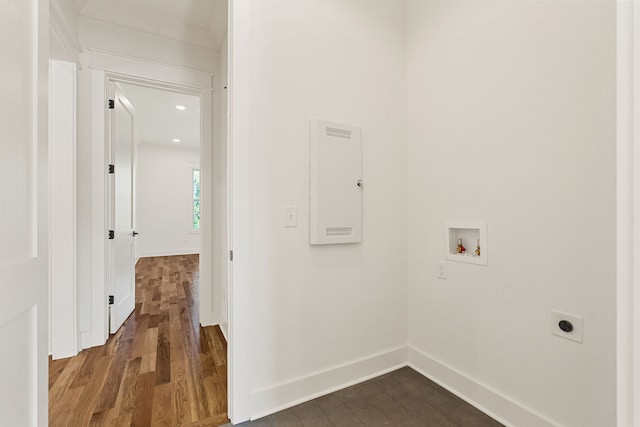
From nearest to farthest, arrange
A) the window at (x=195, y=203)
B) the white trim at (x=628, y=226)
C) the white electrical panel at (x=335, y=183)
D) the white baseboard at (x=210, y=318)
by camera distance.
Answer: the white trim at (x=628, y=226) → the white electrical panel at (x=335, y=183) → the white baseboard at (x=210, y=318) → the window at (x=195, y=203)

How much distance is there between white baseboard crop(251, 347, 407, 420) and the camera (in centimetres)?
164

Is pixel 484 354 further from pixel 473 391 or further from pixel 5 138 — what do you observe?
pixel 5 138

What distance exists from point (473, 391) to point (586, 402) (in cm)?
56

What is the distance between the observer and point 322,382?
5.98 feet

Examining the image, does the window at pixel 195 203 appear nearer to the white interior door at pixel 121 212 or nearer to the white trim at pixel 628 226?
the white interior door at pixel 121 212

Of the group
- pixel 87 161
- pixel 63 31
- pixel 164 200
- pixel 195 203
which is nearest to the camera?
pixel 63 31

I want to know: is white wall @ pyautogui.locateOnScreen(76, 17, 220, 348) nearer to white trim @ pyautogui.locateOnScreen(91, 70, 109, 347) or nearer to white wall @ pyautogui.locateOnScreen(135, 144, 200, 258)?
white trim @ pyautogui.locateOnScreen(91, 70, 109, 347)

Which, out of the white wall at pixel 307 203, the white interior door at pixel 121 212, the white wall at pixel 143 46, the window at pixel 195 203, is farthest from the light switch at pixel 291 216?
the window at pixel 195 203

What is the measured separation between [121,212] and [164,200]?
16.0ft

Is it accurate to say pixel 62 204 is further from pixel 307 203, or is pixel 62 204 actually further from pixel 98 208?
pixel 307 203

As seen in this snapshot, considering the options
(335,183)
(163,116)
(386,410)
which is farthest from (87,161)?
(163,116)

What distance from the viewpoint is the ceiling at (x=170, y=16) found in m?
A: 2.46

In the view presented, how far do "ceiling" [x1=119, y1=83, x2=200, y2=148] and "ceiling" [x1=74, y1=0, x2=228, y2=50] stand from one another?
67 centimetres

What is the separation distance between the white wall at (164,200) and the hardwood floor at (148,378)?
4.55m
